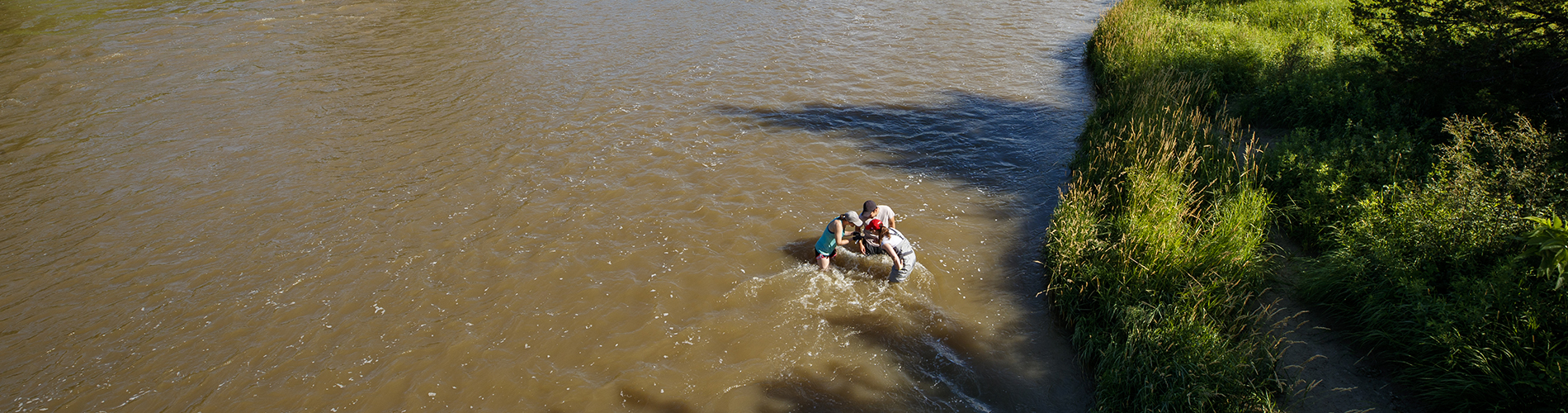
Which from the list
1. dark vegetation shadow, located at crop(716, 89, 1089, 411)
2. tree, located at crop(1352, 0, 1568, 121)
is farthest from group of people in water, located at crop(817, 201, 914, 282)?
tree, located at crop(1352, 0, 1568, 121)

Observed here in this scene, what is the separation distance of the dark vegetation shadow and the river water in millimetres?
42

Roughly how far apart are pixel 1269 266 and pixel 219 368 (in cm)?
1070

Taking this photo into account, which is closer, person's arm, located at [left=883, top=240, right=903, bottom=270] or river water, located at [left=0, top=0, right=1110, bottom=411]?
river water, located at [left=0, top=0, right=1110, bottom=411]

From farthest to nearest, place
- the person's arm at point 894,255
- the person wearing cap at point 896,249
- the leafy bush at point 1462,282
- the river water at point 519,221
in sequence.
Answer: the person wearing cap at point 896,249 < the person's arm at point 894,255 < the river water at point 519,221 < the leafy bush at point 1462,282

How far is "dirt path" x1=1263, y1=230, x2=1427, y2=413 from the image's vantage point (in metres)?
6.24

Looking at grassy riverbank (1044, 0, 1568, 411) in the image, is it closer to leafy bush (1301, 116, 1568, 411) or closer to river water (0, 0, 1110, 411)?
leafy bush (1301, 116, 1568, 411)

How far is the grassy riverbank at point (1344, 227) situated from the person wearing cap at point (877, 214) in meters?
1.88

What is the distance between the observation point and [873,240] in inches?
339

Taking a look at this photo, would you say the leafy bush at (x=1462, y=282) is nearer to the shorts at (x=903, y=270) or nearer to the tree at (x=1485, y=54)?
the tree at (x=1485, y=54)

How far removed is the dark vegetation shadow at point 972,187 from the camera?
693 centimetres

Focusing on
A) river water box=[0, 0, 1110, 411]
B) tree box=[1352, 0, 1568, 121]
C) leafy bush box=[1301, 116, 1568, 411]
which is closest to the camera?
leafy bush box=[1301, 116, 1568, 411]

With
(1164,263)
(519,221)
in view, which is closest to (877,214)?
(1164,263)

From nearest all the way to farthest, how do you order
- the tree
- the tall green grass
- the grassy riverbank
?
1. the grassy riverbank
2. the tall green grass
3. the tree

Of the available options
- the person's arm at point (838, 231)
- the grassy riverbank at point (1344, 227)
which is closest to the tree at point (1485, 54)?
the grassy riverbank at point (1344, 227)
